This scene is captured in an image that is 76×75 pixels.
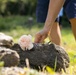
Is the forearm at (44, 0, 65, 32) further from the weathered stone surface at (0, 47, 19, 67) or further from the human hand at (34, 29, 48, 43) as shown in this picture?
the weathered stone surface at (0, 47, 19, 67)

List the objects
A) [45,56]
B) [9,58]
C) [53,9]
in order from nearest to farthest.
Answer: [9,58], [45,56], [53,9]

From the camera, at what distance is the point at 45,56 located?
4176 millimetres

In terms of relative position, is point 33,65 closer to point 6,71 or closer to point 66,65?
point 66,65

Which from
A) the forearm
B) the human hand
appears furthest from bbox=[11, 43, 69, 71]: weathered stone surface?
the forearm

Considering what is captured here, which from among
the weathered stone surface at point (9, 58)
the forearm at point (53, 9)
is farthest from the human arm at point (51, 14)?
the weathered stone surface at point (9, 58)

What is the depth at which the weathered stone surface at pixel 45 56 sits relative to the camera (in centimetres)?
414

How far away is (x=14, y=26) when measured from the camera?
20.4 metres

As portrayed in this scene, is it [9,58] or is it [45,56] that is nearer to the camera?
[9,58]

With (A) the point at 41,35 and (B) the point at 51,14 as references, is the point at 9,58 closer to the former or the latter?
(A) the point at 41,35

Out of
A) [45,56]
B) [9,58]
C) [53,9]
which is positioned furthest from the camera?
[53,9]

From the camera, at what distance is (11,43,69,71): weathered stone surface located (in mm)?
4145

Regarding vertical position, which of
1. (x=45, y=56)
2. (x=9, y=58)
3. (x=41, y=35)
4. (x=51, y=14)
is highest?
(x=51, y=14)

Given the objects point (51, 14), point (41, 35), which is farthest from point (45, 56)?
point (51, 14)

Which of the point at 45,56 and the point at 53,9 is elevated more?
the point at 53,9
